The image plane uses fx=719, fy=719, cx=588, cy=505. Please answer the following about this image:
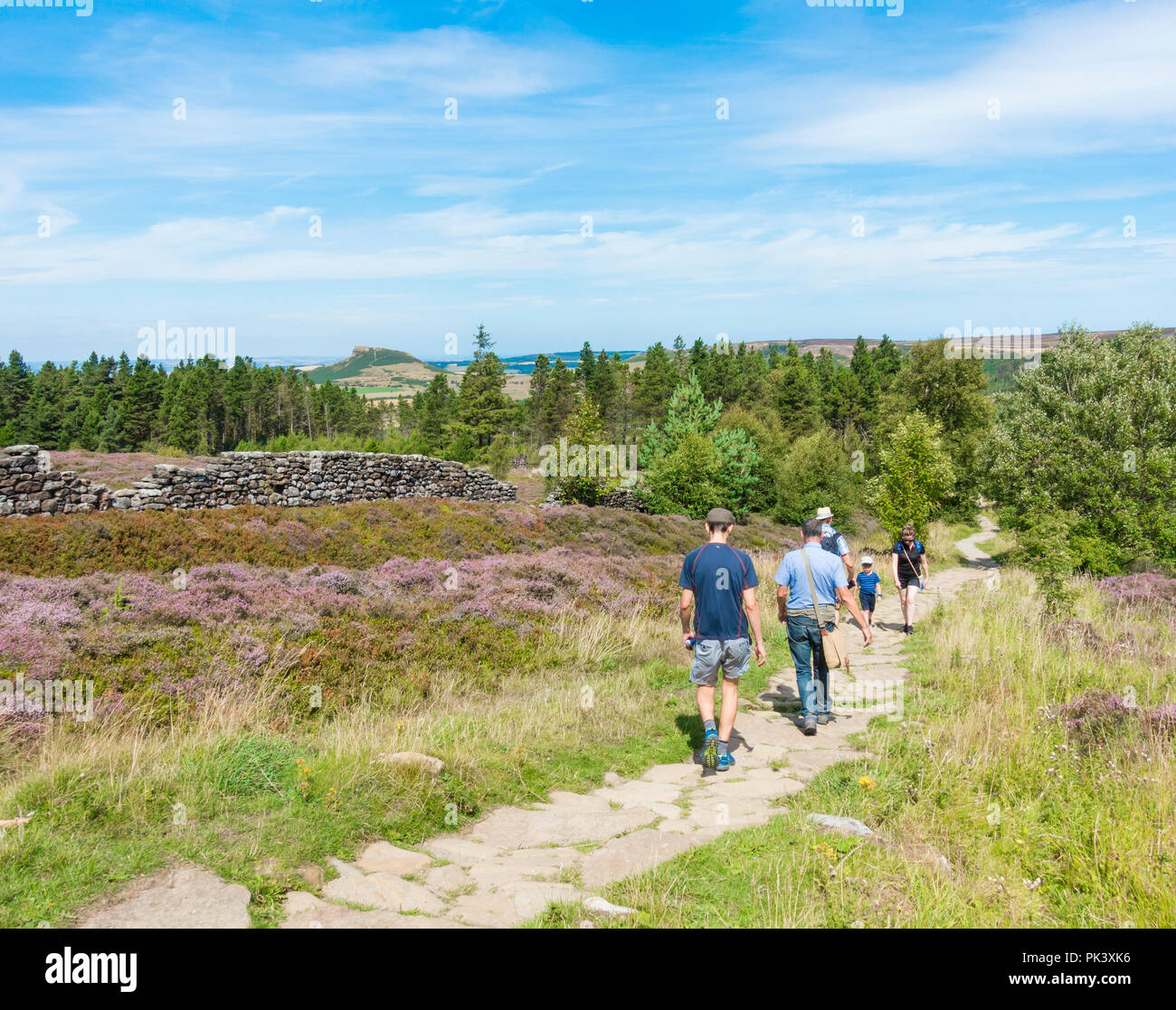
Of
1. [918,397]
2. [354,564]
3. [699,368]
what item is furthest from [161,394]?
[354,564]

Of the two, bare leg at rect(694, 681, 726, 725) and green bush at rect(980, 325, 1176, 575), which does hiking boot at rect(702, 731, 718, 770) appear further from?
green bush at rect(980, 325, 1176, 575)

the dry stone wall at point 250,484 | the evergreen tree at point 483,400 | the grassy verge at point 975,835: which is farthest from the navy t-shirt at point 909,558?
the evergreen tree at point 483,400

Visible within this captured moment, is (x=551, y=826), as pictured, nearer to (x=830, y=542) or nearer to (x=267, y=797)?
(x=267, y=797)

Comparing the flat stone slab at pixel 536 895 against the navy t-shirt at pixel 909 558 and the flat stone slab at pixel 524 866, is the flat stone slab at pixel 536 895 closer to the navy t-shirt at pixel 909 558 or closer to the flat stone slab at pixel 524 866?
the flat stone slab at pixel 524 866

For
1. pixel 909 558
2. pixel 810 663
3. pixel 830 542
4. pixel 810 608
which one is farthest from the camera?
pixel 909 558

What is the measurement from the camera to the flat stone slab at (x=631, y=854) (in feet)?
13.6

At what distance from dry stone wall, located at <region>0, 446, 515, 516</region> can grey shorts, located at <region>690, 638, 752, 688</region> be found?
44.1 ft

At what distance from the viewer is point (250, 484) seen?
1853cm

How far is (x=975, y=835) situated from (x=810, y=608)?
2936 millimetres

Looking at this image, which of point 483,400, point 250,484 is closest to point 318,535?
point 250,484

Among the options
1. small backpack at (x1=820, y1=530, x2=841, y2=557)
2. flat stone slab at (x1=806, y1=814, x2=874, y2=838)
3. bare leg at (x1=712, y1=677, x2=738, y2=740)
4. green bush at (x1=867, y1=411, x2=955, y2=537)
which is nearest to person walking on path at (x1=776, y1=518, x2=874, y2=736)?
bare leg at (x1=712, y1=677, x2=738, y2=740)

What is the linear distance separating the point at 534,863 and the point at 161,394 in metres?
104

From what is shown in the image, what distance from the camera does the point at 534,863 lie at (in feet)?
14.3

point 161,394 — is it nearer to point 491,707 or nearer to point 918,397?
point 918,397
